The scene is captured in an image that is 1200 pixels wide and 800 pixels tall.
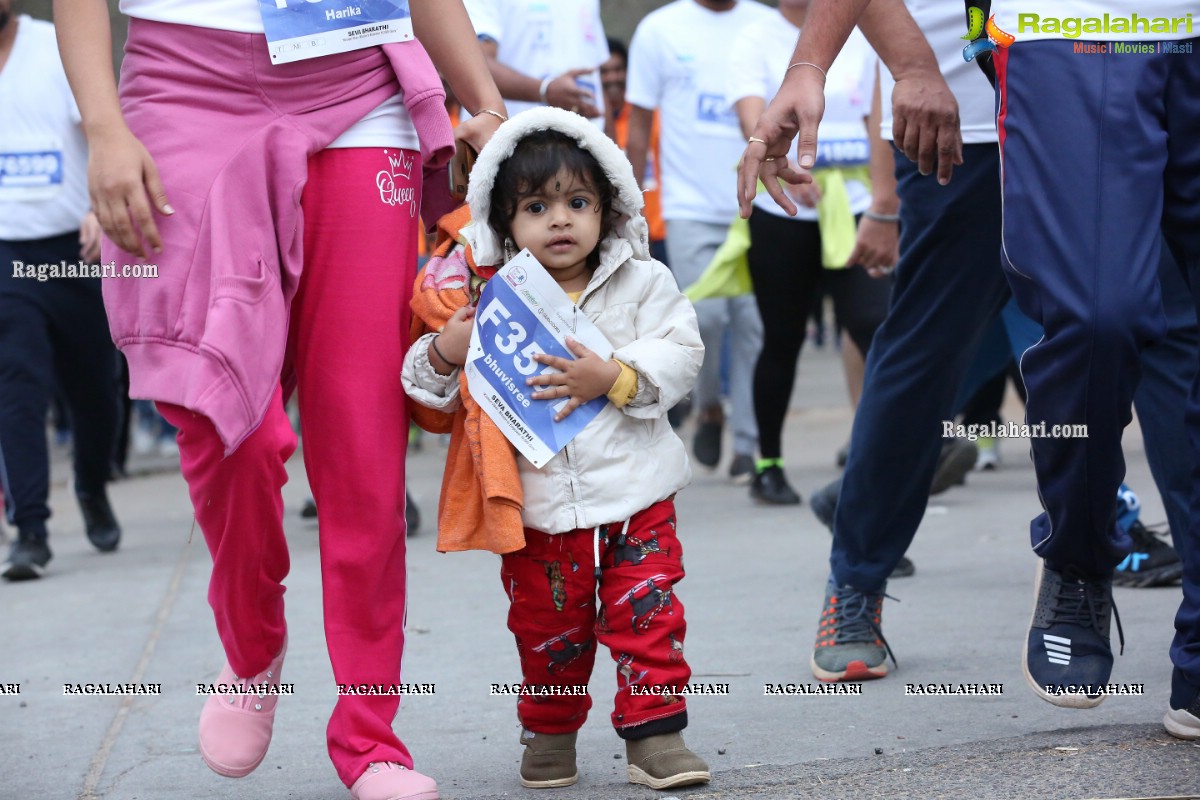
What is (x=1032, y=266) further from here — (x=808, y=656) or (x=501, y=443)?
(x=808, y=656)

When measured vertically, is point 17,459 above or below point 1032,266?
below

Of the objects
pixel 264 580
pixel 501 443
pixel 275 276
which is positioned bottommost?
pixel 264 580

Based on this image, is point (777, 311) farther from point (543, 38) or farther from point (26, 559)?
point (26, 559)

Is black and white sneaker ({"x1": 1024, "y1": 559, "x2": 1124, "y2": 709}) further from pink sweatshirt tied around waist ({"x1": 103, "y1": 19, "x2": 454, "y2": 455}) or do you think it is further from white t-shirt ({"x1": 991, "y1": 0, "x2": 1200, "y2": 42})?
pink sweatshirt tied around waist ({"x1": 103, "y1": 19, "x2": 454, "y2": 455})

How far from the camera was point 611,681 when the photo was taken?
383 cm

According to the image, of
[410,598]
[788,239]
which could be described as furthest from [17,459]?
[788,239]

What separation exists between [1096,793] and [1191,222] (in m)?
0.97

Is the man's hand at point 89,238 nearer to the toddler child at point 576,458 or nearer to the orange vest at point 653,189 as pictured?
the orange vest at point 653,189

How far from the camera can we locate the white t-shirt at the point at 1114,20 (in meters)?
2.83

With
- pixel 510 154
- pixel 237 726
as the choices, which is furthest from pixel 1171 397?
pixel 237 726

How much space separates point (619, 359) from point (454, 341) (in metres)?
0.29

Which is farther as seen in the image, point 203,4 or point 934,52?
point 934,52

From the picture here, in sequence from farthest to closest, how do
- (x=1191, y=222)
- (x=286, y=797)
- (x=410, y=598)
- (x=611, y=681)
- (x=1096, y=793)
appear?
(x=410, y=598) → (x=611, y=681) → (x=286, y=797) → (x=1191, y=222) → (x=1096, y=793)

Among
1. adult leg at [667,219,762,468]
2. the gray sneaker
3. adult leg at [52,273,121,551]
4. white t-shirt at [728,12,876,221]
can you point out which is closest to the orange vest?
adult leg at [667,219,762,468]
